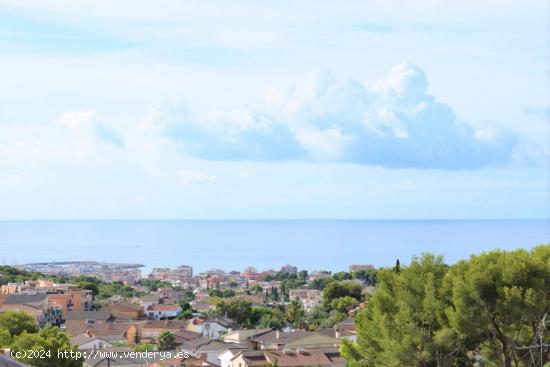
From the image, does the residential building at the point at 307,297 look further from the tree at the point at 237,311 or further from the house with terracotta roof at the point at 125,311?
the house with terracotta roof at the point at 125,311

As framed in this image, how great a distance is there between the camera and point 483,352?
2050 cm

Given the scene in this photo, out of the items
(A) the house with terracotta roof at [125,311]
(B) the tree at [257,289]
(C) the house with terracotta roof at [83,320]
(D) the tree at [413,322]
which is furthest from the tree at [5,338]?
(B) the tree at [257,289]

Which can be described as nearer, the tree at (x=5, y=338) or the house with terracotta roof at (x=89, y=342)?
the tree at (x=5, y=338)

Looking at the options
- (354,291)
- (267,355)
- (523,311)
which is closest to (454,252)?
(354,291)

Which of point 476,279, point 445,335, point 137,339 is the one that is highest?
point 476,279

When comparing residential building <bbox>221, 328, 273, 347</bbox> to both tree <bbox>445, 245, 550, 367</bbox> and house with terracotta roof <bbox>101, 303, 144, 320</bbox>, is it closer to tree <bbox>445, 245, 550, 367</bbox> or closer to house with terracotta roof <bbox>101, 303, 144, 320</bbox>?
house with terracotta roof <bbox>101, 303, 144, 320</bbox>

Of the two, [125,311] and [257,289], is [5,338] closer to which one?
[125,311]

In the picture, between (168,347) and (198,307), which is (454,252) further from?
(168,347)

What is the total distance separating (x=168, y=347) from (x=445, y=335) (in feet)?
60.4

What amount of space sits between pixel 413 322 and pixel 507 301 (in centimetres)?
289

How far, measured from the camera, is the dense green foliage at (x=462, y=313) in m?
18.3

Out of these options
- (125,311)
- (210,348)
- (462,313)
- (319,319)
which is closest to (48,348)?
(210,348)

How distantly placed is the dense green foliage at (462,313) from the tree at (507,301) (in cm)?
2

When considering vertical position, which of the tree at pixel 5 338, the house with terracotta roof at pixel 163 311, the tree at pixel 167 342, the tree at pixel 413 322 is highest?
the tree at pixel 413 322
